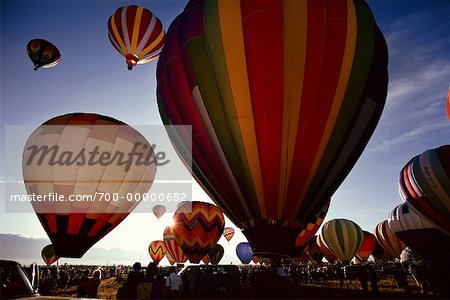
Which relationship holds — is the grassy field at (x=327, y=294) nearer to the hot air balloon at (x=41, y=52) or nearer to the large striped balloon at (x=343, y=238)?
the large striped balloon at (x=343, y=238)

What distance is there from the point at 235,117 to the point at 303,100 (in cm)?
220

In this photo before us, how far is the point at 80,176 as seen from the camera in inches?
582

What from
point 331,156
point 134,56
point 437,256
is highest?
point 134,56

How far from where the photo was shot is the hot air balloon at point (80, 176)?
14.6 m

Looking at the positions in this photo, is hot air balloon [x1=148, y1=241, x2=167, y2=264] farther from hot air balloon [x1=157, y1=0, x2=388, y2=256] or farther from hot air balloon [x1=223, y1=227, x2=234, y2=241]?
hot air balloon [x1=157, y1=0, x2=388, y2=256]

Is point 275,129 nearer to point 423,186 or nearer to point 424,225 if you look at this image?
point 423,186

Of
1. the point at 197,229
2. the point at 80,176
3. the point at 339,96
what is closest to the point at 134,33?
the point at 80,176

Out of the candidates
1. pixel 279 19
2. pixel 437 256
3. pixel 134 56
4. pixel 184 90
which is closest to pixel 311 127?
pixel 279 19

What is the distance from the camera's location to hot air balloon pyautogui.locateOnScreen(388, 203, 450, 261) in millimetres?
24016

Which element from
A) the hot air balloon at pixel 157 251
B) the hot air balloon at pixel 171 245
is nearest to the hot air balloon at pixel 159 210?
the hot air balloon at pixel 171 245

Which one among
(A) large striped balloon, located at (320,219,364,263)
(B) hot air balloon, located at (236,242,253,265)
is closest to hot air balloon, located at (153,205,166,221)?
(A) large striped balloon, located at (320,219,364,263)

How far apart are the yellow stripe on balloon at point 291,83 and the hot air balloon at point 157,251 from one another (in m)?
29.9

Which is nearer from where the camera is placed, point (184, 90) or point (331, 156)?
point (331, 156)

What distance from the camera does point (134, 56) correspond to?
19422 mm
